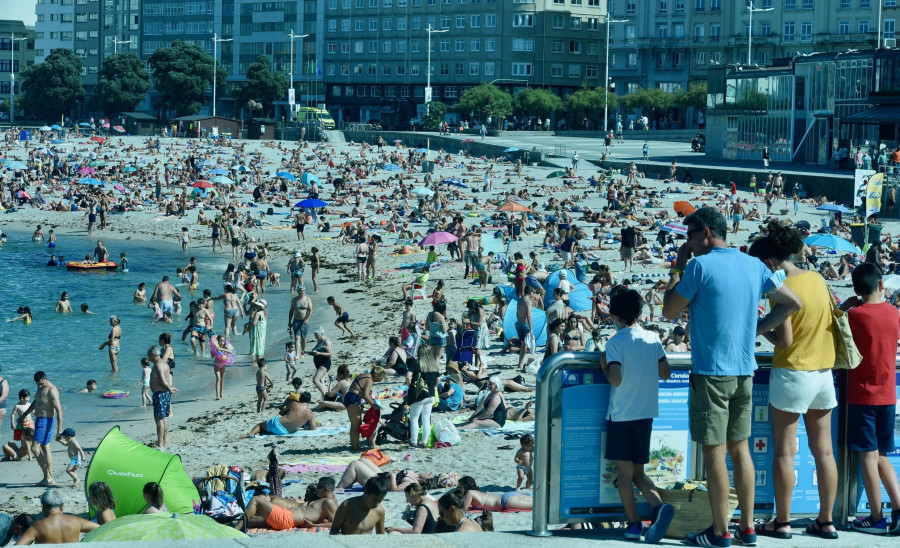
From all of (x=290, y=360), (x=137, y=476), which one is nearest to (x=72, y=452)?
(x=137, y=476)

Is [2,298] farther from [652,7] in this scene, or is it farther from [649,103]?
[652,7]

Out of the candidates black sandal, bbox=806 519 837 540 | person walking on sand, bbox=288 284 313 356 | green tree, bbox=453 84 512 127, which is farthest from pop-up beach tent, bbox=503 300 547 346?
green tree, bbox=453 84 512 127

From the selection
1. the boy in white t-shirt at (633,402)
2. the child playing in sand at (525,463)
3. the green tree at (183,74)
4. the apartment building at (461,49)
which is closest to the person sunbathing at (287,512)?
the child playing in sand at (525,463)

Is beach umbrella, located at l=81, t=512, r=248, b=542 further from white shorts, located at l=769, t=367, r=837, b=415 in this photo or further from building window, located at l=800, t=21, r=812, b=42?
building window, located at l=800, t=21, r=812, b=42

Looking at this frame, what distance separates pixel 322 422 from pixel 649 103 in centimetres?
7128

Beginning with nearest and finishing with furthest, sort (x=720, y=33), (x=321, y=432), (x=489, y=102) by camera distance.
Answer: (x=321, y=432) → (x=489, y=102) → (x=720, y=33)

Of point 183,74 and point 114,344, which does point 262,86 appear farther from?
point 114,344

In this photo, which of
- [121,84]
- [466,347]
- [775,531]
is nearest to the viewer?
[775,531]

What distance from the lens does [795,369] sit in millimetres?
5996

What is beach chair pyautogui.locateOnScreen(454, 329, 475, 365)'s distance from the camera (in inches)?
784

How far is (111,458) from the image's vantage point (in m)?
10.8

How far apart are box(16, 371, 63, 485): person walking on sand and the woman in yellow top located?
11.1 m

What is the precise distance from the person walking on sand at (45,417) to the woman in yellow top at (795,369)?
1113 centimetres

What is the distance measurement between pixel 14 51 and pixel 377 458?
455 feet
